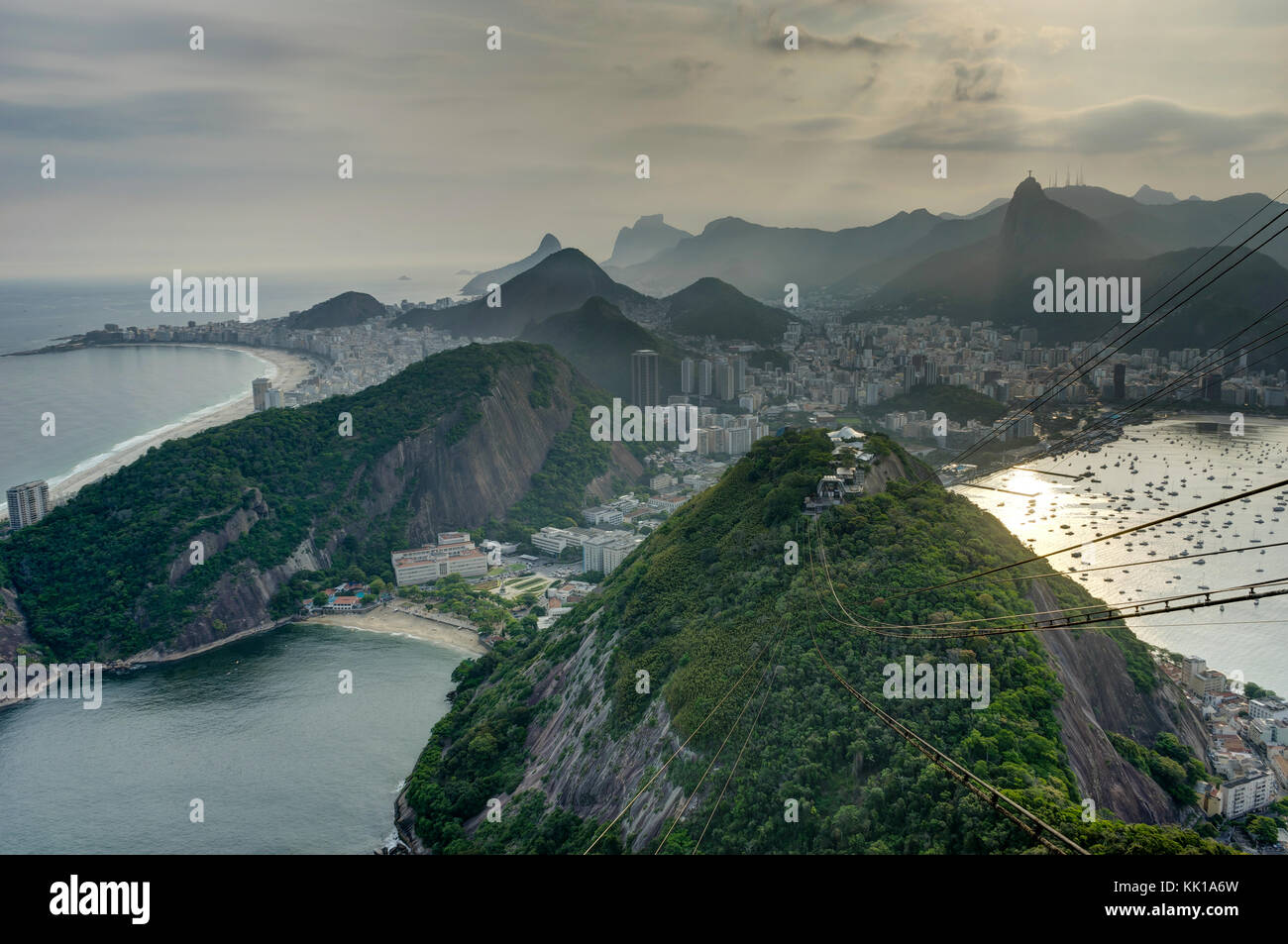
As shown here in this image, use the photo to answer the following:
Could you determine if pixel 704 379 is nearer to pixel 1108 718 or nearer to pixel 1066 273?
pixel 1066 273

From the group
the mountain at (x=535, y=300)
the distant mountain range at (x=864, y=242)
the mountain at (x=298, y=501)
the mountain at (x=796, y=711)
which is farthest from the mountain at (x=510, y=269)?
the mountain at (x=796, y=711)

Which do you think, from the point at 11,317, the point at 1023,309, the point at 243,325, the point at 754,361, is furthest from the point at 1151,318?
the point at 11,317

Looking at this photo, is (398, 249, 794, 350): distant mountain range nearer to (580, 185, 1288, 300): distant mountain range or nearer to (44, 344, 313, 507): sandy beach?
(44, 344, 313, 507): sandy beach

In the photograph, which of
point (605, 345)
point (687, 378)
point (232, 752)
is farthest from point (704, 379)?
point (232, 752)

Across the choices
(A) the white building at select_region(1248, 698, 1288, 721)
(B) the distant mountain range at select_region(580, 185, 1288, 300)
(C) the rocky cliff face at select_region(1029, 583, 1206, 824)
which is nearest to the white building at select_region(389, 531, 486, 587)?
(C) the rocky cliff face at select_region(1029, 583, 1206, 824)

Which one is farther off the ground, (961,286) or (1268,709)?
(961,286)

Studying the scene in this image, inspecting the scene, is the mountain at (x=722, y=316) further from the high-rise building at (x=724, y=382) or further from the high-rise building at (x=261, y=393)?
the high-rise building at (x=261, y=393)
